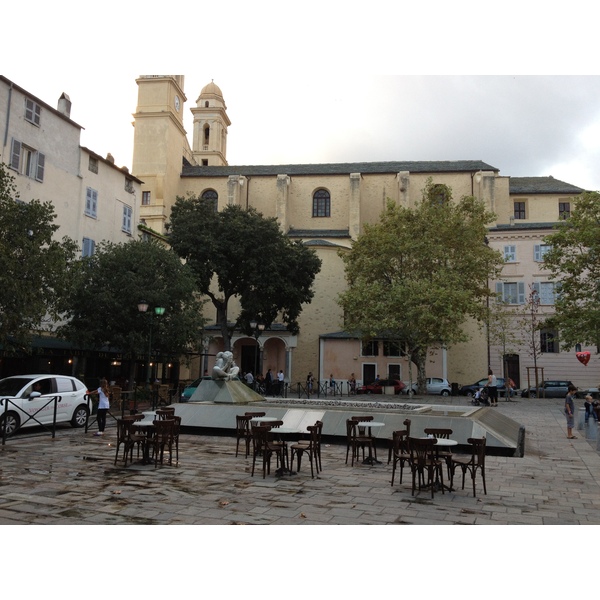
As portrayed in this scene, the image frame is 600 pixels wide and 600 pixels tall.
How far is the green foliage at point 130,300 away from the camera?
23.6 m

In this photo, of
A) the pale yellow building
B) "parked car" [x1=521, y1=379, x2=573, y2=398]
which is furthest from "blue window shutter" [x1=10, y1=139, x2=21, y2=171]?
"parked car" [x1=521, y1=379, x2=573, y2=398]

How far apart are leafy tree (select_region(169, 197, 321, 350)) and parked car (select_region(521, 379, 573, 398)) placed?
16.2 metres

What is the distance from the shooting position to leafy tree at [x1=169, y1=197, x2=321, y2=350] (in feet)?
107

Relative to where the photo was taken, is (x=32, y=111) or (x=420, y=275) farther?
(x=420, y=275)

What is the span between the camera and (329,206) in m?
50.6

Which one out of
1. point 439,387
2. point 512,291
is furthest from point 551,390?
point 512,291

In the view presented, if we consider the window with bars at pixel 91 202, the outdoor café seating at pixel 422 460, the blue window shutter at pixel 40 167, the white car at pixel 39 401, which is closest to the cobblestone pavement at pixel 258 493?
the outdoor café seating at pixel 422 460

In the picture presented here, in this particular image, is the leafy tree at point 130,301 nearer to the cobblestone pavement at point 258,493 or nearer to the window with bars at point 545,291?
the cobblestone pavement at point 258,493

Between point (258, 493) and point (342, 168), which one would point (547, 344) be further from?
point (258, 493)

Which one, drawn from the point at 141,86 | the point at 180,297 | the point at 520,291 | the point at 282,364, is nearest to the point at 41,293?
the point at 180,297

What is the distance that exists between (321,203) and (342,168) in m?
3.96

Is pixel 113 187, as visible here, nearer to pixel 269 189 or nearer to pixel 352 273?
pixel 352 273

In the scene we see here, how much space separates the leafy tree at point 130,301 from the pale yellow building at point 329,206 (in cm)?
1504

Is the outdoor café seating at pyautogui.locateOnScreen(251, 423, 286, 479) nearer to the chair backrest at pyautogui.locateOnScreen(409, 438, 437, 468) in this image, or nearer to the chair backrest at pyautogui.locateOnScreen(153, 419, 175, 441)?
the chair backrest at pyautogui.locateOnScreen(153, 419, 175, 441)
